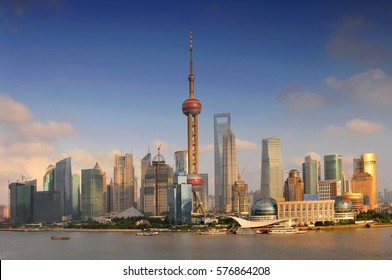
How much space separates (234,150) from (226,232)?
113 feet

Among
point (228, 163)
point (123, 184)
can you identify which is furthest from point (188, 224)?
point (228, 163)

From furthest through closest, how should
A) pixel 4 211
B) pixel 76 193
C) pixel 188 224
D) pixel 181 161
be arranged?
pixel 181 161, pixel 76 193, pixel 4 211, pixel 188 224

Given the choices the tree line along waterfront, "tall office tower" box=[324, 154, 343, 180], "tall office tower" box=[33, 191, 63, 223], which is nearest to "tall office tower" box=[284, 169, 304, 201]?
"tall office tower" box=[324, 154, 343, 180]

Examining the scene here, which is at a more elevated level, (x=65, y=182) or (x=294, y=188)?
(x=65, y=182)

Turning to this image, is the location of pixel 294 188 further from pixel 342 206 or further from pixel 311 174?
pixel 342 206

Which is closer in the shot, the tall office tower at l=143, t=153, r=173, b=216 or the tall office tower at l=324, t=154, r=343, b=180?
the tall office tower at l=143, t=153, r=173, b=216

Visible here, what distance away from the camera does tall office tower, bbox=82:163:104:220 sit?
43469mm

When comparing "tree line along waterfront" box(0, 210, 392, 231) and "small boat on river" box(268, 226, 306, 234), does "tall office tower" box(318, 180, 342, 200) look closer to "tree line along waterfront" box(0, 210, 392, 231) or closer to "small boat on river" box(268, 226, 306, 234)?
"tree line along waterfront" box(0, 210, 392, 231)

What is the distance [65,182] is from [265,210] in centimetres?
2229

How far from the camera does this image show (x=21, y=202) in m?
42.4

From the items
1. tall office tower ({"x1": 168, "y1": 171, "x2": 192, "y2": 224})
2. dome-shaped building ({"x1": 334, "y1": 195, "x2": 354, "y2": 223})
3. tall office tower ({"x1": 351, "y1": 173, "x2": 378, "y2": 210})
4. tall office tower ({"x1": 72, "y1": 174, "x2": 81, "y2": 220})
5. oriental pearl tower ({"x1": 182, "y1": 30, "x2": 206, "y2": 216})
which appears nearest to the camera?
dome-shaped building ({"x1": 334, "y1": 195, "x2": 354, "y2": 223})

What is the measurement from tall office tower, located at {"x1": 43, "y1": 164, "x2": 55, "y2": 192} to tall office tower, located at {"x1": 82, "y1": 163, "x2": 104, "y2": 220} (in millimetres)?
3758

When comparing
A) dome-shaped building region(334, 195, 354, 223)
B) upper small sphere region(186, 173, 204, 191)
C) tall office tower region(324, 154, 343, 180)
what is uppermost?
tall office tower region(324, 154, 343, 180)
